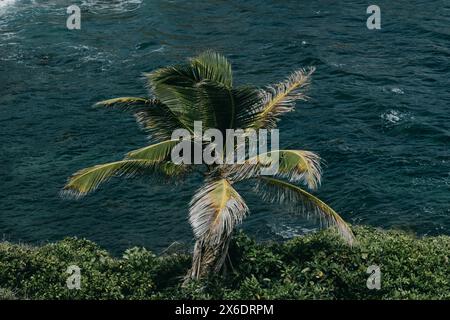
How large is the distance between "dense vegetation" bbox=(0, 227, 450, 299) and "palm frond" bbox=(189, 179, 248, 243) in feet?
8.22

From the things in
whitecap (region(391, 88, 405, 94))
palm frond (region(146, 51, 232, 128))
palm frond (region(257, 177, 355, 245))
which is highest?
palm frond (region(146, 51, 232, 128))

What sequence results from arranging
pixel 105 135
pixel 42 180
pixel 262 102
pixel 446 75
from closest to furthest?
1. pixel 262 102
2. pixel 42 180
3. pixel 105 135
4. pixel 446 75

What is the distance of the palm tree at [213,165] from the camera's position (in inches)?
944

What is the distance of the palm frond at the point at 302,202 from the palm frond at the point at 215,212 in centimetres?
149

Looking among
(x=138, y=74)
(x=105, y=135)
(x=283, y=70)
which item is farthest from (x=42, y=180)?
(x=283, y=70)

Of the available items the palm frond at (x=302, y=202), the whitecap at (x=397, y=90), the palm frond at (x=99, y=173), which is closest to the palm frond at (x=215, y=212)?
the palm frond at (x=302, y=202)

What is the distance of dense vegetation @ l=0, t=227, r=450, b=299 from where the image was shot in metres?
24.9

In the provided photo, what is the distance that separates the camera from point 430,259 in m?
26.3

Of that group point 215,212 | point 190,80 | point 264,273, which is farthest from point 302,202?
point 190,80

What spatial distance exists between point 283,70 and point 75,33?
15.2 meters

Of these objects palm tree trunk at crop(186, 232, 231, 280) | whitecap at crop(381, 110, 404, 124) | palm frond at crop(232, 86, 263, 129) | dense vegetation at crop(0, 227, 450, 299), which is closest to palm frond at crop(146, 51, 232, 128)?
palm frond at crop(232, 86, 263, 129)

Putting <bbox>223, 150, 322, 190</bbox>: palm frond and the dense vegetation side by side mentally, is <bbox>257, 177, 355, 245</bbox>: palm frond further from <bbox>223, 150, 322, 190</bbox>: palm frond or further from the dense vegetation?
the dense vegetation

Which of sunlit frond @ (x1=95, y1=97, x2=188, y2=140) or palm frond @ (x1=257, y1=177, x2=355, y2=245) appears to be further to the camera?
sunlit frond @ (x1=95, y1=97, x2=188, y2=140)
